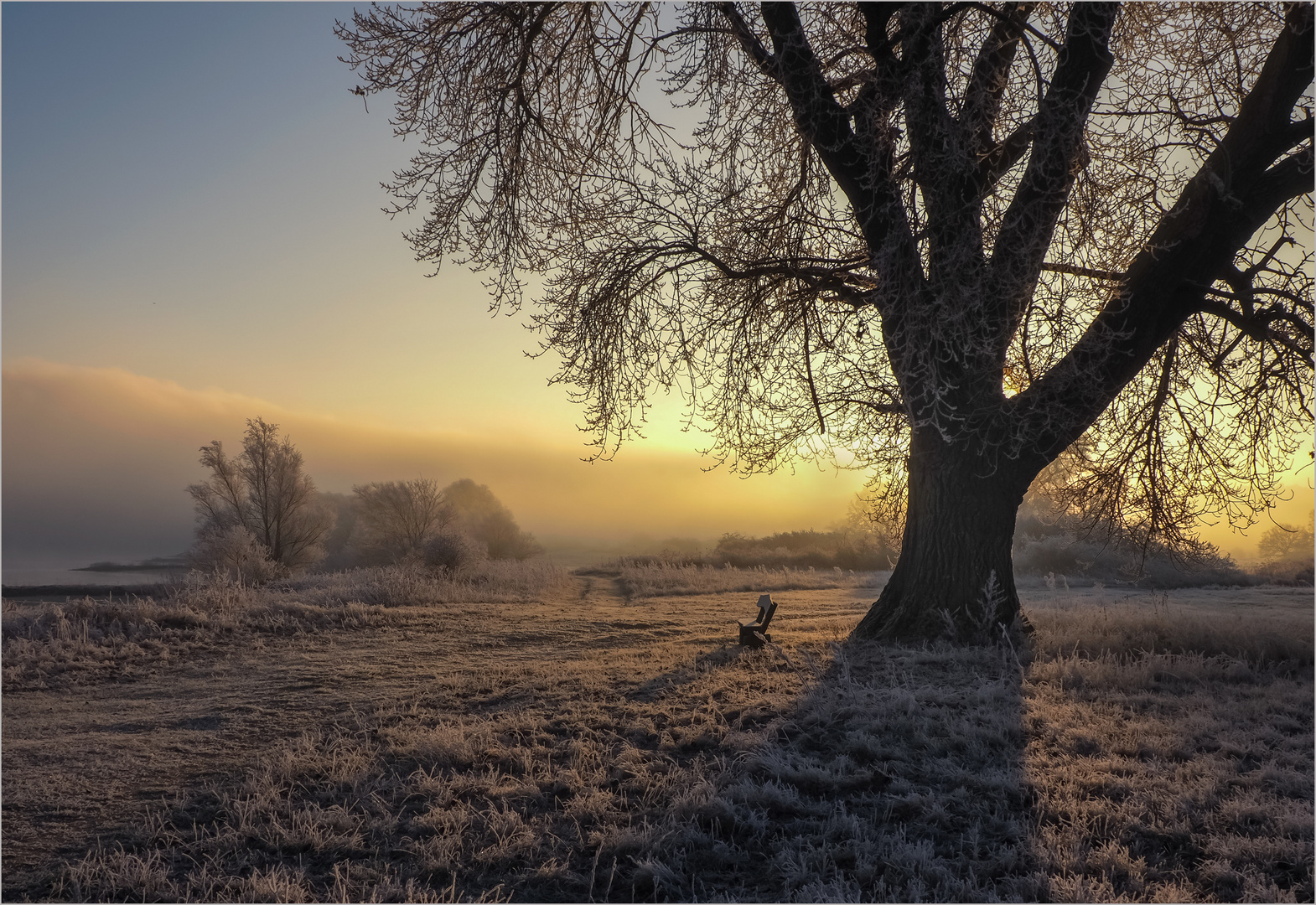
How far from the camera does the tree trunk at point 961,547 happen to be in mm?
8094

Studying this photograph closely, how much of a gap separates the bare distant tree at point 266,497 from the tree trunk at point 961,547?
24.5 meters

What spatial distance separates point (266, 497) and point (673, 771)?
2820cm

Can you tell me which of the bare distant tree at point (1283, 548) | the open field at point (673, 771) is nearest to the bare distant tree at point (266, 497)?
the open field at point (673, 771)

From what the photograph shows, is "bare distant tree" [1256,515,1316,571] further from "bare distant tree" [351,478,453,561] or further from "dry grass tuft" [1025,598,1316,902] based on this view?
"bare distant tree" [351,478,453,561]

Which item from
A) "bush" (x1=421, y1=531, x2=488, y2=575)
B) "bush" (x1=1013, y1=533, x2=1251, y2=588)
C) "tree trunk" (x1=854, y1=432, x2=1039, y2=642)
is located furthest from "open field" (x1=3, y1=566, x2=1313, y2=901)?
"bush" (x1=1013, y1=533, x2=1251, y2=588)

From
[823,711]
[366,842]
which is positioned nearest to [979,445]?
[823,711]

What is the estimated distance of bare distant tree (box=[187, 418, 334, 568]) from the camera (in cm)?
2672

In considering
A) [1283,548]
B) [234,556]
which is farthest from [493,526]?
[1283,548]

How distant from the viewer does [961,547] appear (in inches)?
321

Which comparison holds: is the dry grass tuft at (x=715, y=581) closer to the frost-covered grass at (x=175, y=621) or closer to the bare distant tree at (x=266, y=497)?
the frost-covered grass at (x=175, y=621)

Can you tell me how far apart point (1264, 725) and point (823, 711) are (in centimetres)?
310

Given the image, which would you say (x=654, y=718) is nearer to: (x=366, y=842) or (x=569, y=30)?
(x=366, y=842)

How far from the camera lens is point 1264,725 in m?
5.12

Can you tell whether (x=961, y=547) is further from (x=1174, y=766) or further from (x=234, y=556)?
(x=234, y=556)
